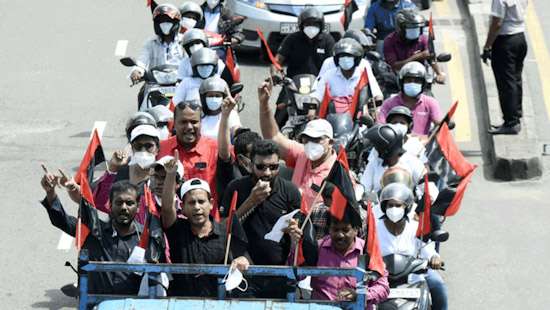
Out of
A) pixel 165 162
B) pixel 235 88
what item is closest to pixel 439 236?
pixel 165 162

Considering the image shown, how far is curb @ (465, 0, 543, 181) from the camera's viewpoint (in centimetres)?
1917

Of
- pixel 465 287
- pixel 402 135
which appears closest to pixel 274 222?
pixel 402 135

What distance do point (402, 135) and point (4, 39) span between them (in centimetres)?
1181

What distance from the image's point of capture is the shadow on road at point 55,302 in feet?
49.7

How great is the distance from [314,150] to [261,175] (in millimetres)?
1376

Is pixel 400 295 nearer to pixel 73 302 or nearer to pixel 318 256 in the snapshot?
pixel 318 256

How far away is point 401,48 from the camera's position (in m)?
19.1

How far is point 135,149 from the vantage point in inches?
552

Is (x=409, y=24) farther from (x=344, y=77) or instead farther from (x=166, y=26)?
(x=166, y=26)

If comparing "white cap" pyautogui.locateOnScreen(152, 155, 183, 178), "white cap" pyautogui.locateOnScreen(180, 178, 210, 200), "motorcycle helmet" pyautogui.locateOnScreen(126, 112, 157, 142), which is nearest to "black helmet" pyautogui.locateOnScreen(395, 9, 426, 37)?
"motorcycle helmet" pyautogui.locateOnScreen(126, 112, 157, 142)

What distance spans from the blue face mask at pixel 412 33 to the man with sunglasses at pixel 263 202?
6.09m

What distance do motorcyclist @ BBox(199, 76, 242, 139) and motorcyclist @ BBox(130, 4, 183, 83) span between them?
304cm

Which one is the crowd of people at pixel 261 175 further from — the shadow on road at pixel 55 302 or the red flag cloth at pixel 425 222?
the shadow on road at pixel 55 302

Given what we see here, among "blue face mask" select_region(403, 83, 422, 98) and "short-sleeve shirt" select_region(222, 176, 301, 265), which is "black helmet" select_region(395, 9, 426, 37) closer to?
"blue face mask" select_region(403, 83, 422, 98)
